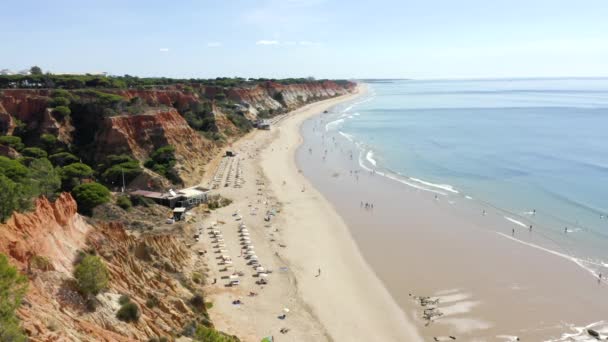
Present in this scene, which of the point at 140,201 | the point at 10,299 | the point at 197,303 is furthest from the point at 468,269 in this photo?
the point at 10,299

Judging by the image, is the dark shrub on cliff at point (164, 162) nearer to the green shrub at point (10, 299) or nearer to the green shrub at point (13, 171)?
the green shrub at point (13, 171)

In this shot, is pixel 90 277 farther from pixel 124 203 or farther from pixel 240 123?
pixel 240 123

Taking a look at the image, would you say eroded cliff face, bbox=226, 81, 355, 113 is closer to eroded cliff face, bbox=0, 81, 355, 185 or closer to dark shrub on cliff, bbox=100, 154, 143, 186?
eroded cliff face, bbox=0, 81, 355, 185

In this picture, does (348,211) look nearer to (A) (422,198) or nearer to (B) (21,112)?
(A) (422,198)

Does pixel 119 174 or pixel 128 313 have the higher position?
pixel 119 174

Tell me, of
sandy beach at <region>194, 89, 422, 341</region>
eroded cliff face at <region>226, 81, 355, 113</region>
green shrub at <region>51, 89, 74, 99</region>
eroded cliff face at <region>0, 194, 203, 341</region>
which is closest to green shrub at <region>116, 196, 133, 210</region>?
sandy beach at <region>194, 89, 422, 341</region>

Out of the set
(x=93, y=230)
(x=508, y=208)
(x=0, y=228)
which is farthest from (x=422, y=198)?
(x=0, y=228)
